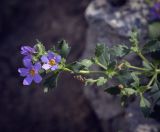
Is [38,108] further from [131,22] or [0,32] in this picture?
[131,22]

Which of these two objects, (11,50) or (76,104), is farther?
(11,50)

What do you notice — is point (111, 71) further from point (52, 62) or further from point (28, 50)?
point (28, 50)

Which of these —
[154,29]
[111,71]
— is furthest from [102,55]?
[154,29]

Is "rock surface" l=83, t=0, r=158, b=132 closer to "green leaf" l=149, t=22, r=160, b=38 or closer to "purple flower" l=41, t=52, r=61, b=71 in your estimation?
"green leaf" l=149, t=22, r=160, b=38

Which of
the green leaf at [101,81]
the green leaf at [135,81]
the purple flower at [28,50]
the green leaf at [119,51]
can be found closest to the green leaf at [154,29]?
the green leaf at [119,51]

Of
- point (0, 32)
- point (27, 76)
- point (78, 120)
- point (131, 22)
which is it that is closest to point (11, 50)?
point (0, 32)

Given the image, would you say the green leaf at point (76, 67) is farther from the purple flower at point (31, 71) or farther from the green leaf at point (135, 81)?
the green leaf at point (135, 81)

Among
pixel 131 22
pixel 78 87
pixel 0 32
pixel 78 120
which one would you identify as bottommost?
pixel 78 120

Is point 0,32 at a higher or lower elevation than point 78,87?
higher
